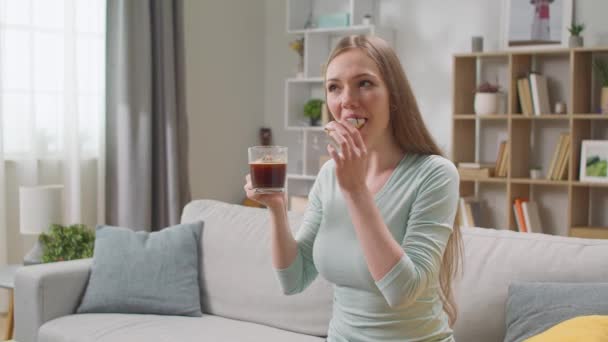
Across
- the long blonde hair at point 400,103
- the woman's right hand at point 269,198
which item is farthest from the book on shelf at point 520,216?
the woman's right hand at point 269,198

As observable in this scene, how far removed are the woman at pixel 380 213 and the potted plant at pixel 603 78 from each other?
308cm

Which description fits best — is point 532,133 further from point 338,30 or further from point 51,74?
point 51,74

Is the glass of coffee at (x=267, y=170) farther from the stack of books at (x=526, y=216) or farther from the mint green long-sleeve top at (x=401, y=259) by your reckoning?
the stack of books at (x=526, y=216)

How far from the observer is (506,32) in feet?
15.9

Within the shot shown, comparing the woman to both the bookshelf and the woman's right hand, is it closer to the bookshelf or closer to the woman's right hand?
the woman's right hand

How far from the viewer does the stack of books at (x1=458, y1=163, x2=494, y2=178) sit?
4.70 meters

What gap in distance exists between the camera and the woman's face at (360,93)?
1466 millimetres

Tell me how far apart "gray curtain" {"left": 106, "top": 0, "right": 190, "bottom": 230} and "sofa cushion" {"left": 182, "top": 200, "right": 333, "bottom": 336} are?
66.3 inches

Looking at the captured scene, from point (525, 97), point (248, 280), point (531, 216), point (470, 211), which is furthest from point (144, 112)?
point (531, 216)

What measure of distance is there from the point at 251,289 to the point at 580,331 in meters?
1.43

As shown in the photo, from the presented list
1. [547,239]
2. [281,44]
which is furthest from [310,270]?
[281,44]

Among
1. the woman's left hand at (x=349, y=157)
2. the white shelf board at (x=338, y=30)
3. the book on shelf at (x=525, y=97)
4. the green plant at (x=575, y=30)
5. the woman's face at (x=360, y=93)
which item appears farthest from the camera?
the white shelf board at (x=338, y=30)

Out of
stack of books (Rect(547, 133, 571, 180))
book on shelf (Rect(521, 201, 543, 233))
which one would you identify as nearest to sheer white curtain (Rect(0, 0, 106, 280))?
book on shelf (Rect(521, 201, 543, 233))

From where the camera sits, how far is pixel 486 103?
4.68 metres
